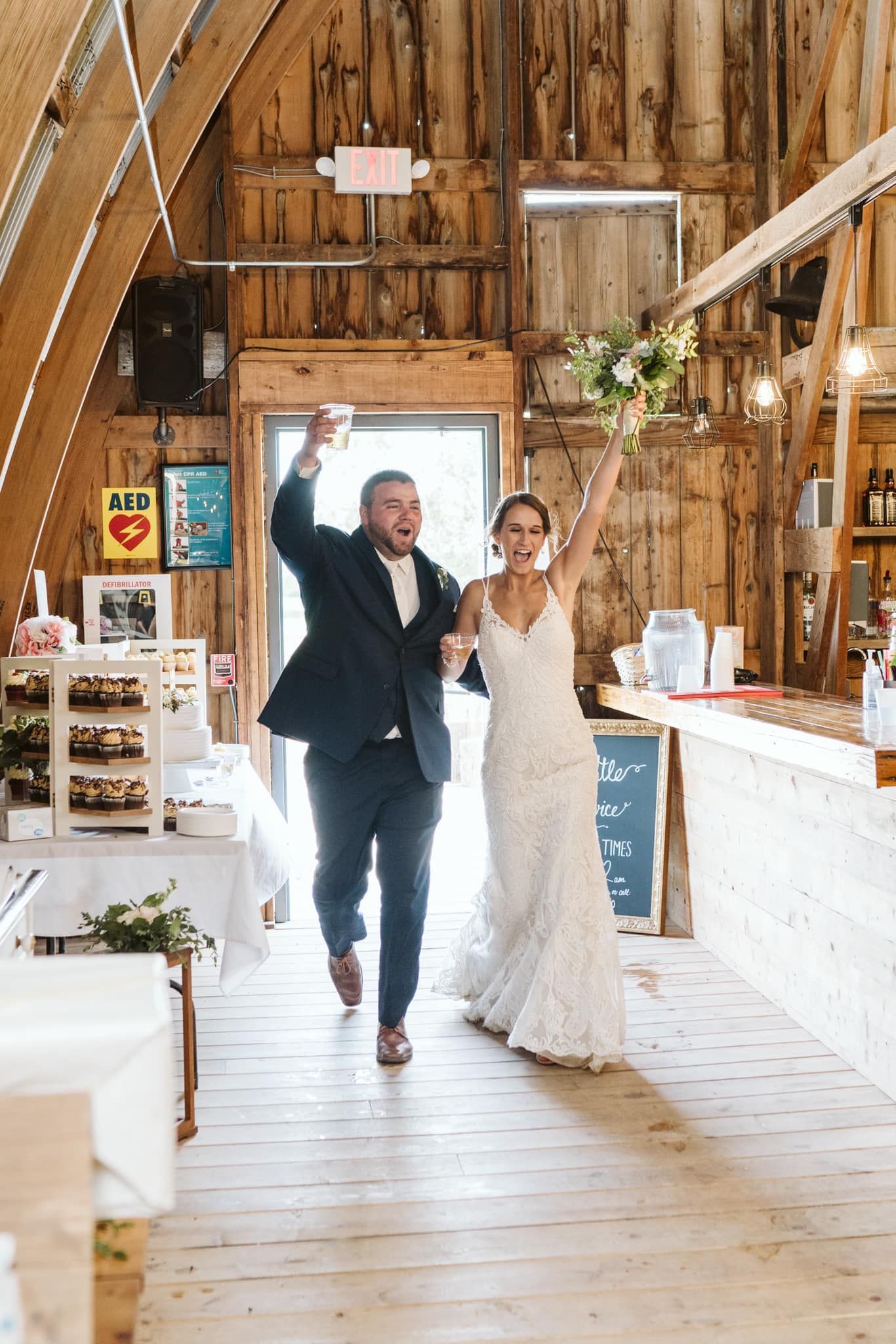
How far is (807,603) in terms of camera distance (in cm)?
590

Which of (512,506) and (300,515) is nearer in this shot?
(300,515)

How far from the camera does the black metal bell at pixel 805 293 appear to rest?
523cm

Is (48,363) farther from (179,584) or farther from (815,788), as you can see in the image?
A: (815,788)

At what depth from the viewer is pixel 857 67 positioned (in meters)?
5.83

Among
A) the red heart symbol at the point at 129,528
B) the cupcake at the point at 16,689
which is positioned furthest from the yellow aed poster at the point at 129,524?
the cupcake at the point at 16,689

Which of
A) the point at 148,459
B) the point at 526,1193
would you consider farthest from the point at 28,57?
the point at 148,459

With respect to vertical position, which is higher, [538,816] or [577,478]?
[577,478]

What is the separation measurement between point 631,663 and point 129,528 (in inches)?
95.3

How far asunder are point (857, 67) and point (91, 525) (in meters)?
4.38

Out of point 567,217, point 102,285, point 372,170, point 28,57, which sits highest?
point 372,170

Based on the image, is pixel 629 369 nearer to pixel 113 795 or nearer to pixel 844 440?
pixel 844 440

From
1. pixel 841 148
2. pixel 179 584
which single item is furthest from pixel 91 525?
pixel 841 148

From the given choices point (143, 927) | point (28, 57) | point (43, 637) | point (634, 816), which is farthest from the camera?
point (634, 816)

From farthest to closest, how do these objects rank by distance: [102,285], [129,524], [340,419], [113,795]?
[129,524] → [102,285] → [340,419] → [113,795]
